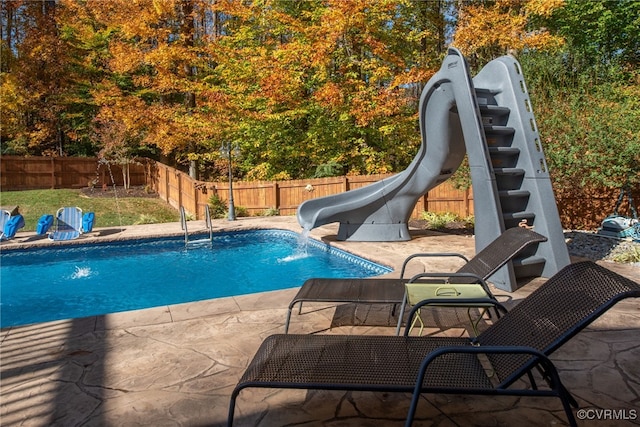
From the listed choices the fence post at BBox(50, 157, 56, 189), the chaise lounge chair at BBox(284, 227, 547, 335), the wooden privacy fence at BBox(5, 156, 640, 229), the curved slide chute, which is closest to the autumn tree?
the fence post at BBox(50, 157, 56, 189)

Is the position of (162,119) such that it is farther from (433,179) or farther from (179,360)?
(179,360)

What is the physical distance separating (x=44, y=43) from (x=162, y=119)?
851cm

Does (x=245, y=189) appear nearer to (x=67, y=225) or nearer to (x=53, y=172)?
(x=67, y=225)

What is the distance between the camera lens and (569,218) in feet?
34.2

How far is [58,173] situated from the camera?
2066 cm

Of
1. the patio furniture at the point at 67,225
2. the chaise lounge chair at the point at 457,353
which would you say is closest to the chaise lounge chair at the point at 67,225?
the patio furniture at the point at 67,225

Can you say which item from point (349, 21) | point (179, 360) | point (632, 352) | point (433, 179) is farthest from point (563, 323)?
point (349, 21)

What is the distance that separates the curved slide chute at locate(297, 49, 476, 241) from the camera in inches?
284

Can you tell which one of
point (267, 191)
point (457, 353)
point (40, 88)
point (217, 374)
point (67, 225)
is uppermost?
point (40, 88)

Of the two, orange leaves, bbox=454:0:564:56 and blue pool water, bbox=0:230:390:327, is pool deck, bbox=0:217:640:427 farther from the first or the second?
orange leaves, bbox=454:0:564:56

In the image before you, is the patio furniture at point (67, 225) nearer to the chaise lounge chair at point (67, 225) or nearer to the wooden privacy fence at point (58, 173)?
the chaise lounge chair at point (67, 225)

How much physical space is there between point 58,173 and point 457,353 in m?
23.2

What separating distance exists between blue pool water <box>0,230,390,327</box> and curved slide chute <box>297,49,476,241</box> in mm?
816

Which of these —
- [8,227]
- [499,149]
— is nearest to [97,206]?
[8,227]
